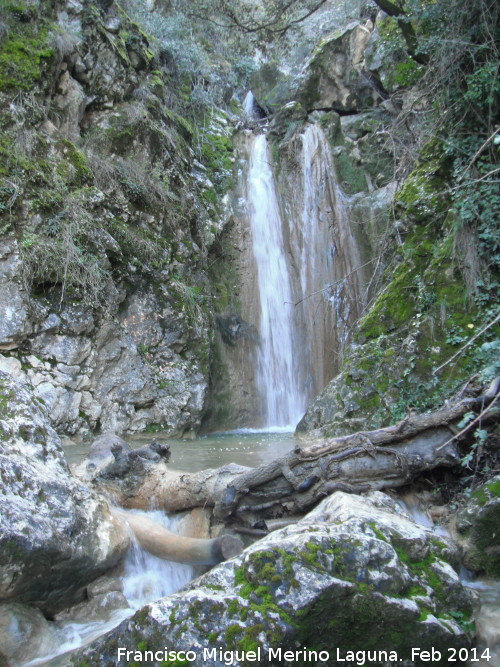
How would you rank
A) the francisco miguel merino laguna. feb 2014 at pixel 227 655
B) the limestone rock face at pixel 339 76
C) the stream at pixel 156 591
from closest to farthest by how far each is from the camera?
1. the francisco miguel merino laguna. feb 2014 at pixel 227 655
2. the stream at pixel 156 591
3. the limestone rock face at pixel 339 76

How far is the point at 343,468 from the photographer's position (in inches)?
154

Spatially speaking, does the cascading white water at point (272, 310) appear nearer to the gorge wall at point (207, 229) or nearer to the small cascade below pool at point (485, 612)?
the gorge wall at point (207, 229)

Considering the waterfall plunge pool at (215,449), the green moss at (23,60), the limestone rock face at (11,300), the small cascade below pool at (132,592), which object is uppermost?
the green moss at (23,60)

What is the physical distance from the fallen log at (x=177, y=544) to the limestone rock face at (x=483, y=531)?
1629mm

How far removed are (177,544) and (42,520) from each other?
114cm

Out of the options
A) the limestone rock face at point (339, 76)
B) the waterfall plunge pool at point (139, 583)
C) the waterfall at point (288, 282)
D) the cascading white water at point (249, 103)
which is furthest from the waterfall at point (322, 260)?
the waterfall plunge pool at point (139, 583)

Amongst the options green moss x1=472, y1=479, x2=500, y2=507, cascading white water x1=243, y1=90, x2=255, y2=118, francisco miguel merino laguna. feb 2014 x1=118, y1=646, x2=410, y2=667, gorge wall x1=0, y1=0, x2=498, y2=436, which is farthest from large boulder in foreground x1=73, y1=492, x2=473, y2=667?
cascading white water x1=243, y1=90, x2=255, y2=118

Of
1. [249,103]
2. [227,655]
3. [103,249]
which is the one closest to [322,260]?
[103,249]

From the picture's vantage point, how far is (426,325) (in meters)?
5.91

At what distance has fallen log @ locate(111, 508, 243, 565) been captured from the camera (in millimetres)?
3523

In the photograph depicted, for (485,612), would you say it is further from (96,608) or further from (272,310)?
(272,310)

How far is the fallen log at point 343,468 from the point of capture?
3.88m

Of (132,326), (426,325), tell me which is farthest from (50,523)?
(132,326)

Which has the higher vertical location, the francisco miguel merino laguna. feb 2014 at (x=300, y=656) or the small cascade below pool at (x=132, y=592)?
the francisco miguel merino laguna. feb 2014 at (x=300, y=656)
